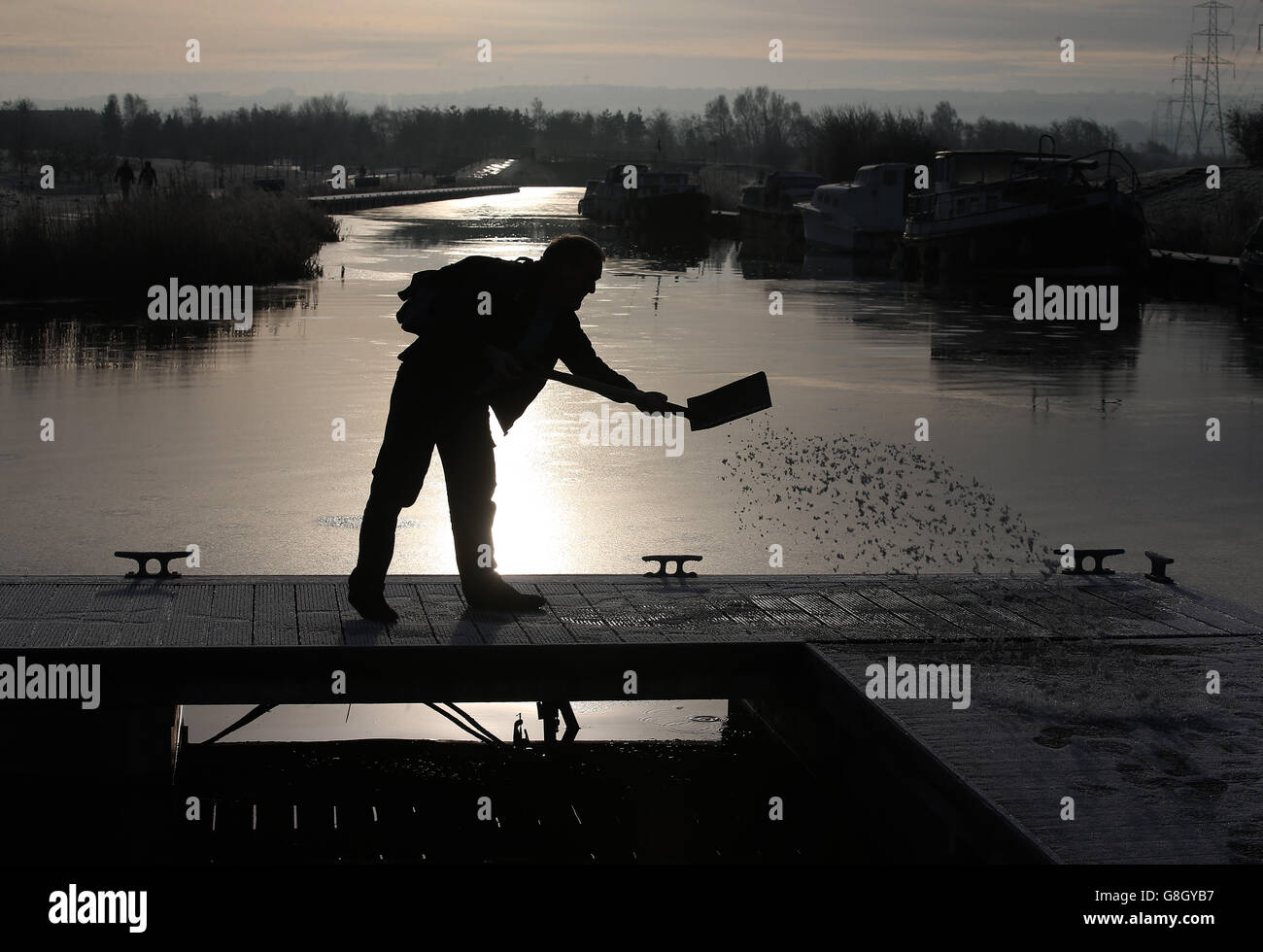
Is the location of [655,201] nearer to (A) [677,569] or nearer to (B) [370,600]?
(A) [677,569]

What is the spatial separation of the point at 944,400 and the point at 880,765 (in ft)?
37.1

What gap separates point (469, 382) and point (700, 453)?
7019 millimetres

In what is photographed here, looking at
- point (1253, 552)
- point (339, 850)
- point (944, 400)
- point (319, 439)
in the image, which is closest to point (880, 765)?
point (339, 850)

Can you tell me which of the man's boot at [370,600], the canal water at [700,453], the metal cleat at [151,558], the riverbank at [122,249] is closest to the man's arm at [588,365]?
the man's boot at [370,600]

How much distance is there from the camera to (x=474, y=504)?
6.91 metres

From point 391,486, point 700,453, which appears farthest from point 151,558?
point 700,453

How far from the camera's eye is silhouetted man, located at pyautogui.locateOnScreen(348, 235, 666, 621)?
6.62 m

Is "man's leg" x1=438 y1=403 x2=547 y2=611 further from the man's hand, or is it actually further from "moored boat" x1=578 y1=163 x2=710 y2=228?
"moored boat" x1=578 y1=163 x2=710 y2=228

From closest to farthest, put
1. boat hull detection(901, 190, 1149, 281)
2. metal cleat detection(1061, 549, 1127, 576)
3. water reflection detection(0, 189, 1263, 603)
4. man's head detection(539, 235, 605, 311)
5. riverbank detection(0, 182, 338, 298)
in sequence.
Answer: man's head detection(539, 235, 605, 311) < metal cleat detection(1061, 549, 1127, 576) < water reflection detection(0, 189, 1263, 603) < riverbank detection(0, 182, 338, 298) < boat hull detection(901, 190, 1149, 281)

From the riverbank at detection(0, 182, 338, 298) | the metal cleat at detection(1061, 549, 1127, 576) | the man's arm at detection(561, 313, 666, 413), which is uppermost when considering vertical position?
the riverbank at detection(0, 182, 338, 298)

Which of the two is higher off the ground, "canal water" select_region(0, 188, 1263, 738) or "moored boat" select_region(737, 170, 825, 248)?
"moored boat" select_region(737, 170, 825, 248)

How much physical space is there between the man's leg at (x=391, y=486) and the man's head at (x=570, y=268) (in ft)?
2.15

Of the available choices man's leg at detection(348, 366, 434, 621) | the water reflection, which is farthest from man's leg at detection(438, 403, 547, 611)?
the water reflection
